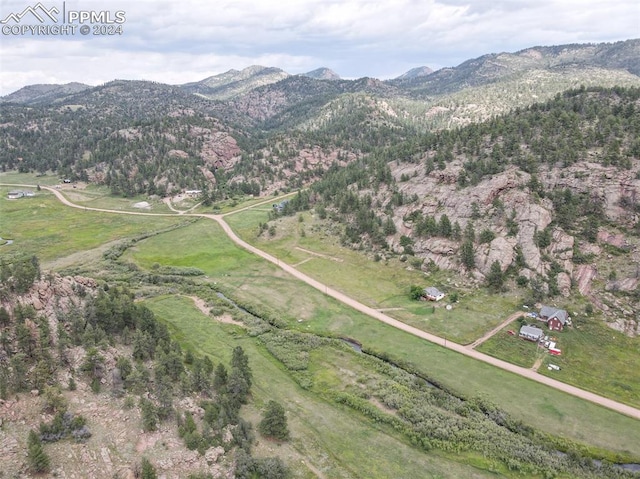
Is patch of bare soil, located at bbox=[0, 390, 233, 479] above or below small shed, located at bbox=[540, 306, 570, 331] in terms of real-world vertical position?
above

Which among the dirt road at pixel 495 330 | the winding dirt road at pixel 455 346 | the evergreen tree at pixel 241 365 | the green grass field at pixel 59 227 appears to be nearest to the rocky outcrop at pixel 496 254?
the dirt road at pixel 495 330

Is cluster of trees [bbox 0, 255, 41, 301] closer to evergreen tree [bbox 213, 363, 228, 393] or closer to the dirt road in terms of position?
evergreen tree [bbox 213, 363, 228, 393]

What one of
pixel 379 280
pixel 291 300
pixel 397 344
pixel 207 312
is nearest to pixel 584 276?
pixel 379 280

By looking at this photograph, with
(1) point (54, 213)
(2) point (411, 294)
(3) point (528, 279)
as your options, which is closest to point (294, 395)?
(2) point (411, 294)

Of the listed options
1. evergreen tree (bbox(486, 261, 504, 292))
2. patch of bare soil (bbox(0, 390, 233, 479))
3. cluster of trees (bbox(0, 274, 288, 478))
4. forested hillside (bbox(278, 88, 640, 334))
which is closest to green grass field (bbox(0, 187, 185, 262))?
forested hillside (bbox(278, 88, 640, 334))

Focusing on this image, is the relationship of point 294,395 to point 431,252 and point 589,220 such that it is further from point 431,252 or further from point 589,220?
point 589,220

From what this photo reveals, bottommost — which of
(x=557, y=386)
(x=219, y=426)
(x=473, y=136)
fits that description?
(x=557, y=386)

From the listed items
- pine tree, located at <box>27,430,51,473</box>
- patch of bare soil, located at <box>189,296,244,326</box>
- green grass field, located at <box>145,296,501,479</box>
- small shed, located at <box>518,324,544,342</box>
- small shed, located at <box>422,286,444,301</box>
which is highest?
pine tree, located at <box>27,430,51,473</box>
